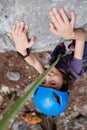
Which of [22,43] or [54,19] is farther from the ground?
[54,19]

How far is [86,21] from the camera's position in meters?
1.36

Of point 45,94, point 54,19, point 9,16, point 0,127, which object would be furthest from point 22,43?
point 0,127

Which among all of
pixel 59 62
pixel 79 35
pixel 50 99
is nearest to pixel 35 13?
pixel 79 35

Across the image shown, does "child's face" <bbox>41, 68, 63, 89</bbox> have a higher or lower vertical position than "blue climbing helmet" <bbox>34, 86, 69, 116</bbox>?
higher

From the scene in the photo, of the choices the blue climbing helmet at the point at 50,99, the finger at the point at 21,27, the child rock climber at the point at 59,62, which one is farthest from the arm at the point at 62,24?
the blue climbing helmet at the point at 50,99

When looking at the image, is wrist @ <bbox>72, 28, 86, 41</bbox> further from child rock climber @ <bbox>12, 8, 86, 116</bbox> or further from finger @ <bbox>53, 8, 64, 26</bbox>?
finger @ <bbox>53, 8, 64, 26</bbox>

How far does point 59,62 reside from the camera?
180 cm

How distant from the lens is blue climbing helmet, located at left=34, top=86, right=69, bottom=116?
1.85 metres

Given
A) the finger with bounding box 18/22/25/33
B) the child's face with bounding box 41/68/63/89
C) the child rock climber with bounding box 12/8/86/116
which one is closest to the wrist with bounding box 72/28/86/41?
the child rock climber with bounding box 12/8/86/116

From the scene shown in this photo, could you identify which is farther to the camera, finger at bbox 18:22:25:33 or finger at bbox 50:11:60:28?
finger at bbox 18:22:25:33

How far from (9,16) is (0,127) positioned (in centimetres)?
88

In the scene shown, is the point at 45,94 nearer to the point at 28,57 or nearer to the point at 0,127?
the point at 28,57

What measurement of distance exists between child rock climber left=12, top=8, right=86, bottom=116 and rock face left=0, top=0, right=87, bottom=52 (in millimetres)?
30

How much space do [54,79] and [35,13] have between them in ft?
1.99
